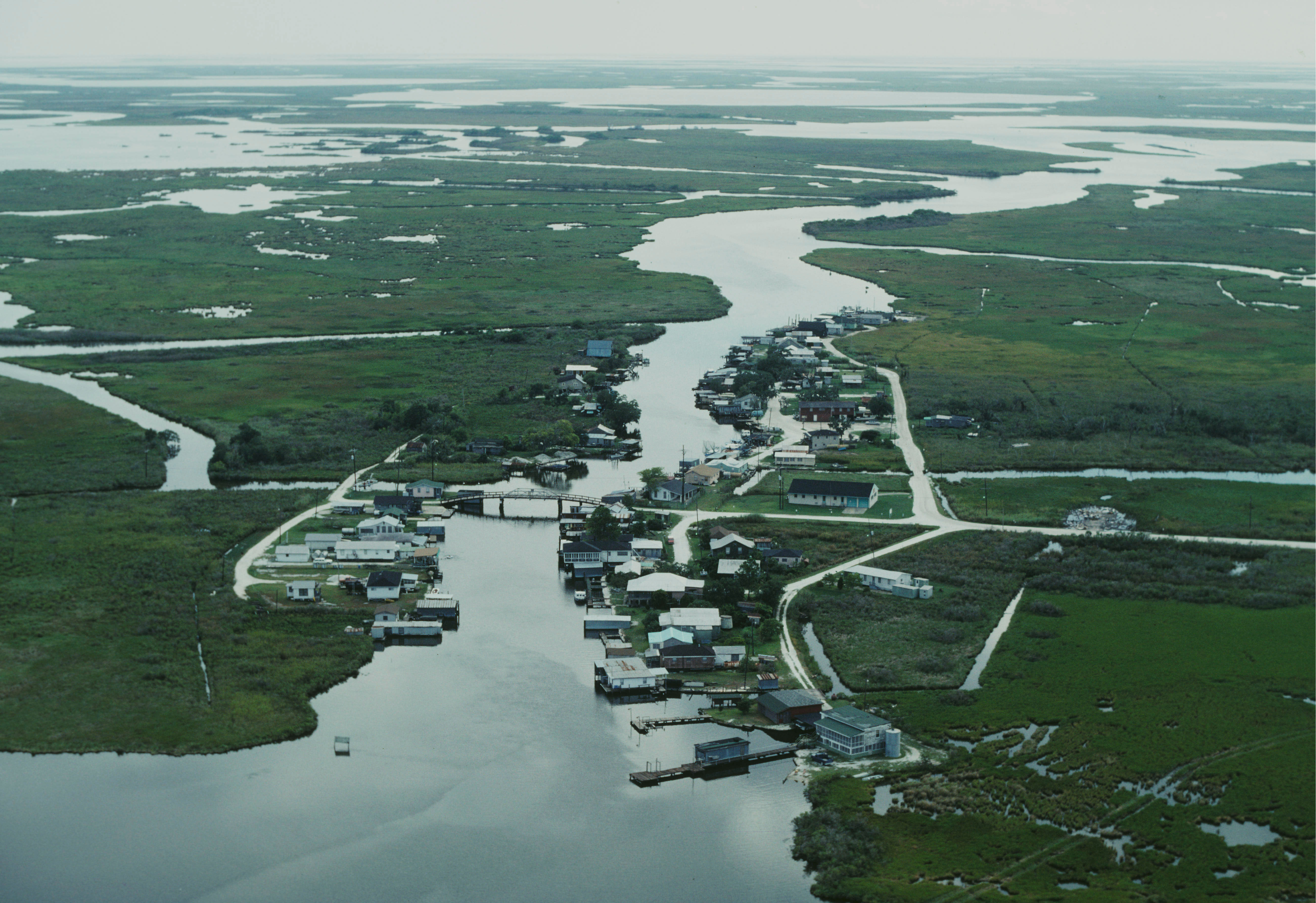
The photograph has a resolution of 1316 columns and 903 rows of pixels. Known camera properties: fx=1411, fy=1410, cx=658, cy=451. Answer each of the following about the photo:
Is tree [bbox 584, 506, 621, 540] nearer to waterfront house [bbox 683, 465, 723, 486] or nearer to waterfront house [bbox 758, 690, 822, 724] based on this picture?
waterfront house [bbox 683, 465, 723, 486]

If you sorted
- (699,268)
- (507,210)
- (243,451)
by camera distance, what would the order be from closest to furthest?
(243,451) → (699,268) → (507,210)

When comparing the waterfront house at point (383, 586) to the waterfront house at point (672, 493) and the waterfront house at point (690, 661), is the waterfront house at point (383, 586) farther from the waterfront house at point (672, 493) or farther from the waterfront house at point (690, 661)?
the waterfront house at point (672, 493)

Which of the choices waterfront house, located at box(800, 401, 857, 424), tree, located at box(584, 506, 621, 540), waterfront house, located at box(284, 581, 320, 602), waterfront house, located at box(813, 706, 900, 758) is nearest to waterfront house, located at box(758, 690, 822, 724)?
waterfront house, located at box(813, 706, 900, 758)

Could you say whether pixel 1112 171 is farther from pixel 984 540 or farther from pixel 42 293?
pixel 984 540

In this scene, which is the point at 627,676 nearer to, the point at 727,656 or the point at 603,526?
the point at 727,656

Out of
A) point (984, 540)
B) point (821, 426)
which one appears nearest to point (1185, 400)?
point (821, 426)

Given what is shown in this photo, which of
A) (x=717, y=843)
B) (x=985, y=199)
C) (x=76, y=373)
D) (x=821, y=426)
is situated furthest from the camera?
(x=985, y=199)

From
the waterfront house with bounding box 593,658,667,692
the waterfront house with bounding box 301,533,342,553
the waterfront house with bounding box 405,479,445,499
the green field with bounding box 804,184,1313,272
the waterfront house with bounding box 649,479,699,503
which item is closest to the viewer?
the waterfront house with bounding box 593,658,667,692
